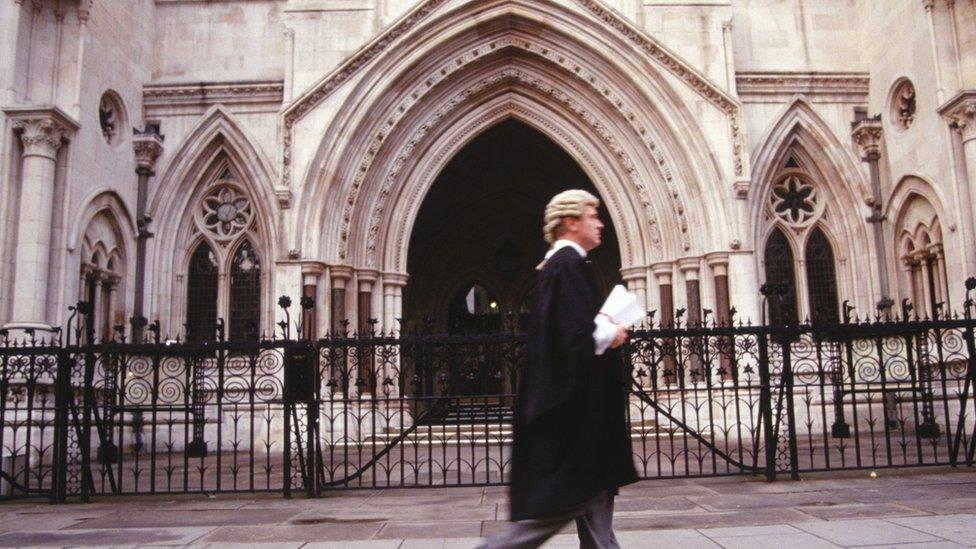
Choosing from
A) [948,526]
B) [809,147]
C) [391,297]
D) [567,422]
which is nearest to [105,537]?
[567,422]

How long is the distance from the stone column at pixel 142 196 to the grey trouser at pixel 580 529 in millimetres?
14280

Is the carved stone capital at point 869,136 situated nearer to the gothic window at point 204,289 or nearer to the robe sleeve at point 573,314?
the gothic window at point 204,289

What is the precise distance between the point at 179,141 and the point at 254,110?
5.46 feet

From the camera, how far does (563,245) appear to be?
159 inches

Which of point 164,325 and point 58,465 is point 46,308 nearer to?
point 164,325

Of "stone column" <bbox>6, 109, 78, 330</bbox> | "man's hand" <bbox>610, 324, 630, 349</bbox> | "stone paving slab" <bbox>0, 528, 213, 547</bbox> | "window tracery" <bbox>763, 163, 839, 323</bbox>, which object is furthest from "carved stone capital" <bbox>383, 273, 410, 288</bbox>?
"man's hand" <bbox>610, 324, 630, 349</bbox>

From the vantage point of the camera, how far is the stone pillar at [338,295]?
15.9 m

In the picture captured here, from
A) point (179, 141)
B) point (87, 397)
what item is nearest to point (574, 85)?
point (179, 141)

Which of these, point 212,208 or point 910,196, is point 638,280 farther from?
point 212,208

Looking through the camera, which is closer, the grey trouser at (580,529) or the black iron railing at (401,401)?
the grey trouser at (580,529)

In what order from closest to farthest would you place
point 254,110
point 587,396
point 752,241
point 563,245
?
point 587,396 → point 563,245 → point 752,241 → point 254,110

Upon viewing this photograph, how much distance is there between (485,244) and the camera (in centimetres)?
2431

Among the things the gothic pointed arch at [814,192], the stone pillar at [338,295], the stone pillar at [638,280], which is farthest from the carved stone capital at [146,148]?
the gothic pointed arch at [814,192]

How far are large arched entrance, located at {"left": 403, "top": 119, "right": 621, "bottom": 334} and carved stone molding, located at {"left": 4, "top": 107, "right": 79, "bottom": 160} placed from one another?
34.8 ft
